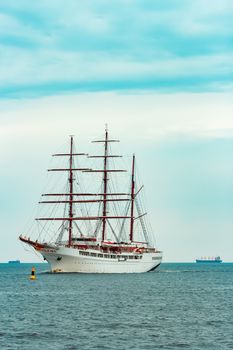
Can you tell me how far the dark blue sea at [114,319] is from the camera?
46875 mm

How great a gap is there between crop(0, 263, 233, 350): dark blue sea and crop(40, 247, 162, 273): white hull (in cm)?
3795

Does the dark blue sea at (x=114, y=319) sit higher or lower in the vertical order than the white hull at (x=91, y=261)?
lower

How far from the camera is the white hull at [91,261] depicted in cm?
13262

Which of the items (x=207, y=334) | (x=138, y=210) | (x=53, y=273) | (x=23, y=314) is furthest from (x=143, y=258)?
(x=207, y=334)

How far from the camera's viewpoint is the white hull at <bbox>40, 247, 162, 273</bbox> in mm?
132625

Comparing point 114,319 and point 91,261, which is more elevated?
point 91,261

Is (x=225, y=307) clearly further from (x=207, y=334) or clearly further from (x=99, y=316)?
(x=207, y=334)

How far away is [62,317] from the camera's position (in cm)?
6109

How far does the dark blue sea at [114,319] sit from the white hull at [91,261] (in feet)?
124

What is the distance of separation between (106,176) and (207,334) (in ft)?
318

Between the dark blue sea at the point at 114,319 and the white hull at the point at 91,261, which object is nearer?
the dark blue sea at the point at 114,319

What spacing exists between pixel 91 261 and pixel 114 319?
3037 inches

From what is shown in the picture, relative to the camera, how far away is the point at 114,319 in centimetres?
5947

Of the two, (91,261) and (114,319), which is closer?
(114,319)
